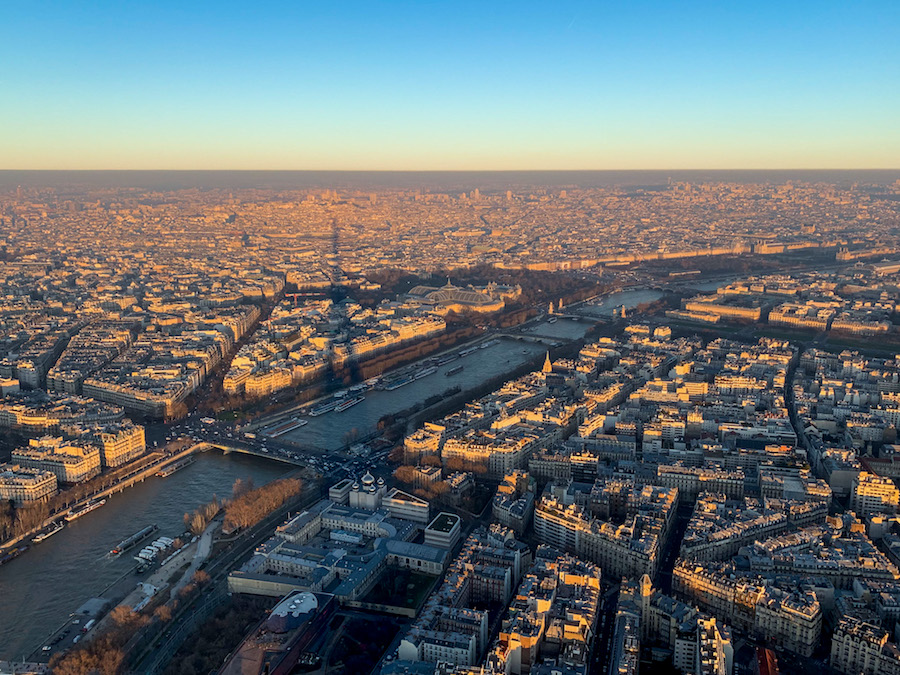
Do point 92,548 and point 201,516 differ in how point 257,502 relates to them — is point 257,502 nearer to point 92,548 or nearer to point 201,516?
point 201,516

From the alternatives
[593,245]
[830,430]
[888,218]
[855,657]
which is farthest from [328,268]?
[888,218]

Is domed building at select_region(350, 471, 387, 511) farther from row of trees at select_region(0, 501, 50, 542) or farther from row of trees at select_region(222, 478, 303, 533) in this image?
row of trees at select_region(0, 501, 50, 542)

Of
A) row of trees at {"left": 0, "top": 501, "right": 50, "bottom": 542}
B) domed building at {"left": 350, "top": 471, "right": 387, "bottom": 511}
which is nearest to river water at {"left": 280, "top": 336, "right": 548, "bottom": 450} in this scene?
domed building at {"left": 350, "top": 471, "right": 387, "bottom": 511}

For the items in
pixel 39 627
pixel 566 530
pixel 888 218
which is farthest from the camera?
pixel 888 218

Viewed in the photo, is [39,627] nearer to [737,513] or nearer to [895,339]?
[737,513]

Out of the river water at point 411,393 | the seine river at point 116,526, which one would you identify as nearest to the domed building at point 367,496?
the seine river at point 116,526

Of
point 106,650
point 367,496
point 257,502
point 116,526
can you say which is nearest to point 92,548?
point 116,526

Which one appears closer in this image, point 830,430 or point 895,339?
point 830,430
